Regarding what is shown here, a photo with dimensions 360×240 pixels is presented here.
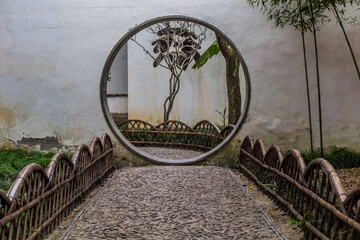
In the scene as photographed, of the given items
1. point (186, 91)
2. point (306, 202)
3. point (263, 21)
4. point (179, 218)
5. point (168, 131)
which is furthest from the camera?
point (186, 91)

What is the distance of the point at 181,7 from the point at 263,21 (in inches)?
41.5

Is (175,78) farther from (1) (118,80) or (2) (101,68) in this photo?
(2) (101,68)

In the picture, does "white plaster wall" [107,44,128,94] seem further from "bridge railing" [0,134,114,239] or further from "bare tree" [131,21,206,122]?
"bridge railing" [0,134,114,239]

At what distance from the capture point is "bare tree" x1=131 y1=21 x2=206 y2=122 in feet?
34.6

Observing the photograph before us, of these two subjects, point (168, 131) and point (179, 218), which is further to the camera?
point (168, 131)

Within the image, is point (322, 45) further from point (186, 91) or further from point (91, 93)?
point (186, 91)

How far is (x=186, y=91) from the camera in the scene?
10.9m

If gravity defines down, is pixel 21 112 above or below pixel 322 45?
below

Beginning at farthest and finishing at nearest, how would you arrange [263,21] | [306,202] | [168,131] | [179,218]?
1. [168,131]
2. [263,21]
3. [179,218]
4. [306,202]

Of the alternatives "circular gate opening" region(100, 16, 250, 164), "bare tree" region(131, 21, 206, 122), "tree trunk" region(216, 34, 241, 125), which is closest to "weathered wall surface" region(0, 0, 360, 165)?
"tree trunk" region(216, 34, 241, 125)

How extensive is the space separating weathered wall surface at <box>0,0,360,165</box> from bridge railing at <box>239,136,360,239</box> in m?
0.97

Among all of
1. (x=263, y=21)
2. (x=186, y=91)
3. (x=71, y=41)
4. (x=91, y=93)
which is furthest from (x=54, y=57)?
(x=186, y=91)

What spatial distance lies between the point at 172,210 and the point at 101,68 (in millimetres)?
2542

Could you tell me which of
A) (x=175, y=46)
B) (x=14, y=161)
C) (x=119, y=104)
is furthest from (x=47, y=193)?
(x=119, y=104)
